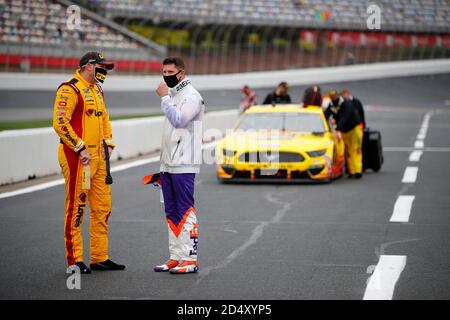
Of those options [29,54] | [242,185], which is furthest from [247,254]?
[29,54]

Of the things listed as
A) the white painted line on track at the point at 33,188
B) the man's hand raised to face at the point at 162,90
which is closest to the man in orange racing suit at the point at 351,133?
the white painted line on track at the point at 33,188

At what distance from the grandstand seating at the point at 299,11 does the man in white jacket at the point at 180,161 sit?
145 feet

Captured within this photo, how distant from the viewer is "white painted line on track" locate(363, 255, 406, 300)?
6.94 m

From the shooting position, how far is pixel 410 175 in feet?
55.0

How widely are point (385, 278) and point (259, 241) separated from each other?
2.24 metres

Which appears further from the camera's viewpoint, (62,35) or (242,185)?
(62,35)

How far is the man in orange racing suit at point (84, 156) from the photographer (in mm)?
7809

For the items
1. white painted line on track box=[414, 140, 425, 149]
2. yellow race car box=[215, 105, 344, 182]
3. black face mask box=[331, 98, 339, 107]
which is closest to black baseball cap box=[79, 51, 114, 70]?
yellow race car box=[215, 105, 344, 182]

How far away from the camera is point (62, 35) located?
43.9 m

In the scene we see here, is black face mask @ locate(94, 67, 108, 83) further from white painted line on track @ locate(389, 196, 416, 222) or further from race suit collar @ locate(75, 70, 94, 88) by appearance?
white painted line on track @ locate(389, 196, 416, 222)

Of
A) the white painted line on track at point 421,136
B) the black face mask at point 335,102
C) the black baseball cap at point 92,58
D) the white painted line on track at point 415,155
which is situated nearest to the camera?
the black baseball cap at point 92,58

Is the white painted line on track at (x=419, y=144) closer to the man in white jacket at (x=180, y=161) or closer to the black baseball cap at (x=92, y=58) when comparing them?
the man in white jacket at (x=180, y=161)
